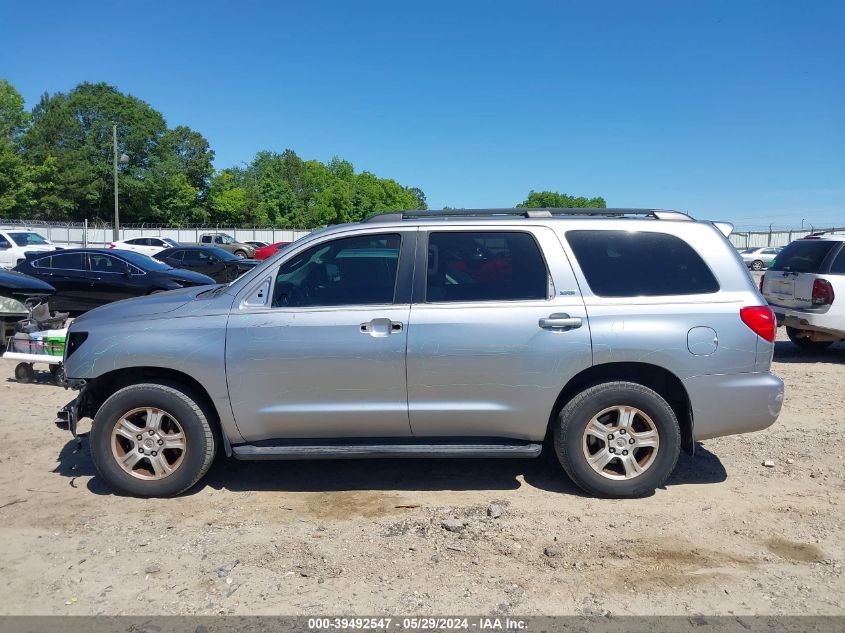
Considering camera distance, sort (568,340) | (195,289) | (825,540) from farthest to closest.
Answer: (195,289) < (568,340) < (825,540)

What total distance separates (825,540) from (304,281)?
3661mm

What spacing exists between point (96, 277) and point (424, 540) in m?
11.7

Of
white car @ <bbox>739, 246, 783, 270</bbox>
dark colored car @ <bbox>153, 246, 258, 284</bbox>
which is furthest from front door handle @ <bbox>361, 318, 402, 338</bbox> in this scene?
white car @ <bbox>739, 246, 783, 270</bbox>

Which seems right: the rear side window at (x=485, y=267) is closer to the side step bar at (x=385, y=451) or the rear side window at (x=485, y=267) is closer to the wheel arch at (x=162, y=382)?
the side step bar at (x=385, y=451)

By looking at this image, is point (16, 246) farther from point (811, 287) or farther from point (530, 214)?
point (811, 287)

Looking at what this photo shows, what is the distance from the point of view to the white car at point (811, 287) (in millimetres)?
8906

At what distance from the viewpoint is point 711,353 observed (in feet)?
14.6

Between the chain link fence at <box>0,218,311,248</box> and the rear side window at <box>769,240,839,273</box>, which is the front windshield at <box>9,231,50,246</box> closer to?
the chain link fence at <box>0,218,311,248</box>

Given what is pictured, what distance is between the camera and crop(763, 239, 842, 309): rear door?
9227mm

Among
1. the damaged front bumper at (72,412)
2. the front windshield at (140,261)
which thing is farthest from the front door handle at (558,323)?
the front windshield at (140,261)

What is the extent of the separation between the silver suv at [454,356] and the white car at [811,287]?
5.26m

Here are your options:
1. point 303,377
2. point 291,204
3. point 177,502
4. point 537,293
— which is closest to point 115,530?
point 177,502

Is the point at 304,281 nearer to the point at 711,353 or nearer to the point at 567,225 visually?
the point at 567,225

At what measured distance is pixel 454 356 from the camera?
4422 millimetres
